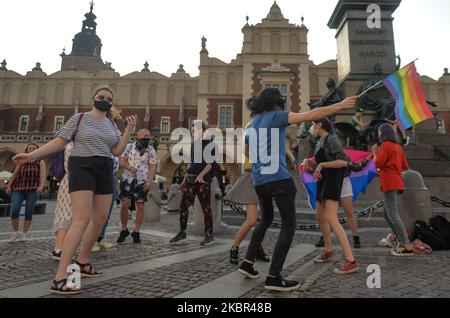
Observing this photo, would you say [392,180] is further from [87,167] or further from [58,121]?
[58,121]

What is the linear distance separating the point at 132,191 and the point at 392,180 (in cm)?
354

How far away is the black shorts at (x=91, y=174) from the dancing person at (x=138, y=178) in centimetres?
190

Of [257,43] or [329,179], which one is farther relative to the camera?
[257,43]

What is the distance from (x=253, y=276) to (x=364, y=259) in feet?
5.20

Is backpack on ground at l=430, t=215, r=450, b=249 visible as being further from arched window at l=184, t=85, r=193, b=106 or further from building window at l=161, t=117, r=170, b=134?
arched window at l=184, t=85, r=193, b=106

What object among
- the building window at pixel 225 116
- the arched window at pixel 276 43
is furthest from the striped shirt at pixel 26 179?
the arched window at pixel 276 43

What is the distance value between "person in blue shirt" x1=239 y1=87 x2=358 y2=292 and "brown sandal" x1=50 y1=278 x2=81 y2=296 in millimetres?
1299

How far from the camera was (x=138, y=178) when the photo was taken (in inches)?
190

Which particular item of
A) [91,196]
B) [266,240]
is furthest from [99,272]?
[266,240]

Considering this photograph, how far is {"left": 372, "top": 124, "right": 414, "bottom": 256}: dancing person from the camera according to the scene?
383cm

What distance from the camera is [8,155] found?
95.6 ft

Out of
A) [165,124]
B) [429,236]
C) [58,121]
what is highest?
[58,121]

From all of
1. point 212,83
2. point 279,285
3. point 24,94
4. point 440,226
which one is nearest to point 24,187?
point 279,285

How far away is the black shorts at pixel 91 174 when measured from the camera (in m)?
2.53
